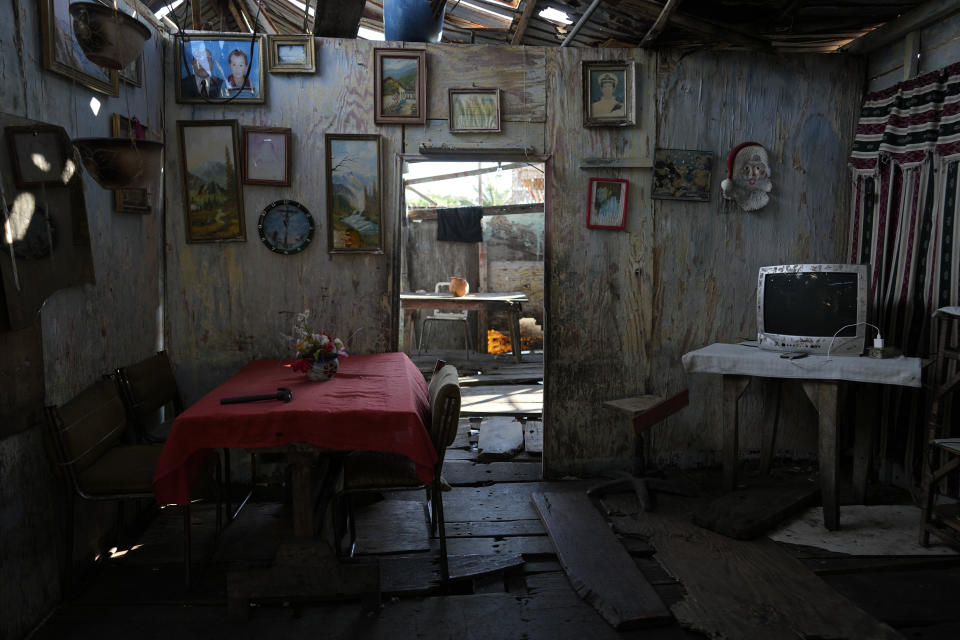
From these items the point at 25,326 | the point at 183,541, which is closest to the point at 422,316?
the point at 183,541

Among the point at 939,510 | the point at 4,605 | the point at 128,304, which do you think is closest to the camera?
the point at 4,605

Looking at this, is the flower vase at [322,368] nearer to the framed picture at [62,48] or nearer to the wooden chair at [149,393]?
the wooden chair at [149,393]

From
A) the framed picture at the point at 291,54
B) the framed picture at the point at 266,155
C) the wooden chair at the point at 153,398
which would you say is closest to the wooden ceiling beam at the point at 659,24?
the framed picture at the point at 291,54

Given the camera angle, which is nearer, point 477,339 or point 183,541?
point 183,541

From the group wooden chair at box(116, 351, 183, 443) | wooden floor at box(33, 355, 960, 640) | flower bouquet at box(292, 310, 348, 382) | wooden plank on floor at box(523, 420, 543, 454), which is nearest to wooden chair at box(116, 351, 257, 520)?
wooden chair at box(116, 351, 183, 443)

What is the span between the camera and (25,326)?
2656 millimetres

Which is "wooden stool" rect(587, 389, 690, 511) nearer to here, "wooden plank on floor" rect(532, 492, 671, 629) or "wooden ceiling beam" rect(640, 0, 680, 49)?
"wooden plank on floor" rect(532, 492, 671, 629)

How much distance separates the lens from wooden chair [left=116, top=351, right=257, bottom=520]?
353 cm

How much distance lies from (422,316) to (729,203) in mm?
5805

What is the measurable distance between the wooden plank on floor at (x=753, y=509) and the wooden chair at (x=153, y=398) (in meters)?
2.85

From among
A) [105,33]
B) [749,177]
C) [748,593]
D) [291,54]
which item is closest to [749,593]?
[748,593]

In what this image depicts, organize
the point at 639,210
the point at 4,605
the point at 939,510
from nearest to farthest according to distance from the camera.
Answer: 1. the point at 4,605
2. the point at 939,510
3. the point at 639,210

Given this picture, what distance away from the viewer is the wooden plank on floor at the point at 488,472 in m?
4.44

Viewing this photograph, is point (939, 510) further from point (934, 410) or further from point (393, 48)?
point (393, 48)
